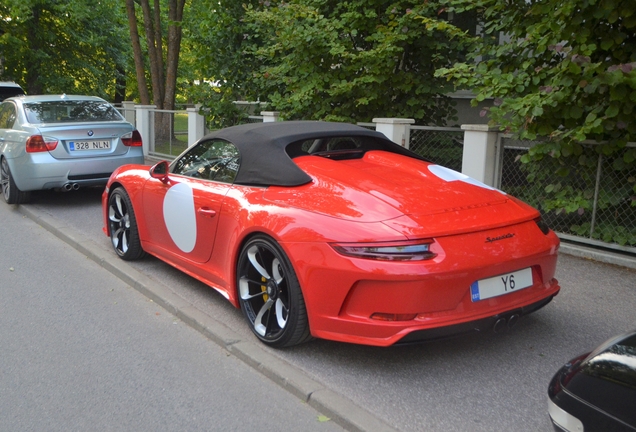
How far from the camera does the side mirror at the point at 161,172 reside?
5.88m

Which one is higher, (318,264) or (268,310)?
(318,264)

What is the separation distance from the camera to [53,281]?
6.23 meters

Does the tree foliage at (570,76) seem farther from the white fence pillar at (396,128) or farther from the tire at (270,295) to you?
the tire at (270,295)

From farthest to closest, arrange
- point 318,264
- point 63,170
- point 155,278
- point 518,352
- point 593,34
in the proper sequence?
point 63,170
point 593,34
point 155,278
point 518,352
point 318,264

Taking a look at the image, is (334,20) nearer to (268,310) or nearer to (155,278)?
(155,278)

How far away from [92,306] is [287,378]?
2.27 meters

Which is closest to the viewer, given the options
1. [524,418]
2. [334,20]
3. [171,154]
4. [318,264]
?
[524,418]

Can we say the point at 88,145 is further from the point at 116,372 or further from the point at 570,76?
the point at 570,76

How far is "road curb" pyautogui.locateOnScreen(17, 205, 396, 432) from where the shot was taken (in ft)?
11.6

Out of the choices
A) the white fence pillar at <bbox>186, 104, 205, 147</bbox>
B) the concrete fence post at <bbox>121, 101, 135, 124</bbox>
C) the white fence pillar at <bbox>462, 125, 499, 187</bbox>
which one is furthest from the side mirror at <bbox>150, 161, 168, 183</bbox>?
the concrete fence post at <bbox>121, 101, 135, 124</bbox>

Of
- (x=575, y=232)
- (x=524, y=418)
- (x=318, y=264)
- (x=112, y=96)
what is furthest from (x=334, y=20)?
(x=112, y=96)

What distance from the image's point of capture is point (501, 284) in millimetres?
4023

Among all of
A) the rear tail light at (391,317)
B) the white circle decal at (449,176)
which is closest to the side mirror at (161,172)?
the white circle decal at (449,176)

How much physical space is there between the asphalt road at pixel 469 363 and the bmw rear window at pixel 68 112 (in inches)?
199
